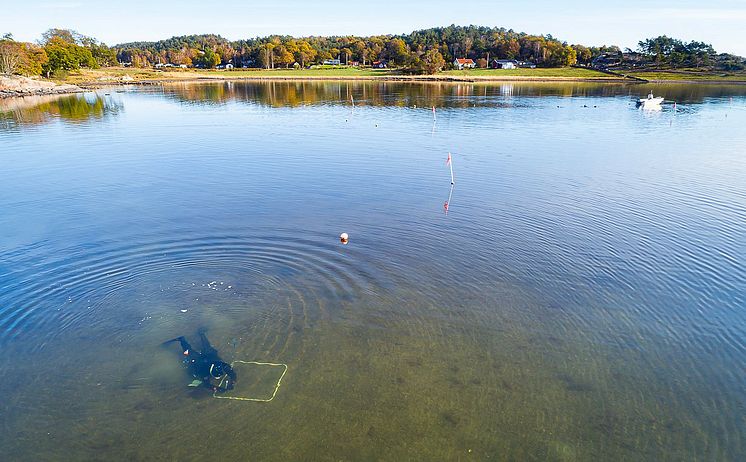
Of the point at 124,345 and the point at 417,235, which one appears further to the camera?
the point at 417,235

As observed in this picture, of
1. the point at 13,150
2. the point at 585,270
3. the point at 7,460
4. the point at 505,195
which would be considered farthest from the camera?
the point at 13,150

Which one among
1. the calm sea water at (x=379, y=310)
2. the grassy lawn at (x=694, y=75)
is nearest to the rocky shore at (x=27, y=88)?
the calm sea water at (x=379, y=310)

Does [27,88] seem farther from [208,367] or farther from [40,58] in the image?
[208,367]

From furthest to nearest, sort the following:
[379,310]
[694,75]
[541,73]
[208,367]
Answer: [541,73] → [694,75] → [379,310] → [208,367]

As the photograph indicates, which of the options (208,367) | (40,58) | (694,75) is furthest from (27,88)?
(694,75)

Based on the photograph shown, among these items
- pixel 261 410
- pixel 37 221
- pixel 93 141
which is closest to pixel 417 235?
pixel 261 410

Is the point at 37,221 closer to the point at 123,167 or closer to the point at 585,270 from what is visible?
the point at 123,167
